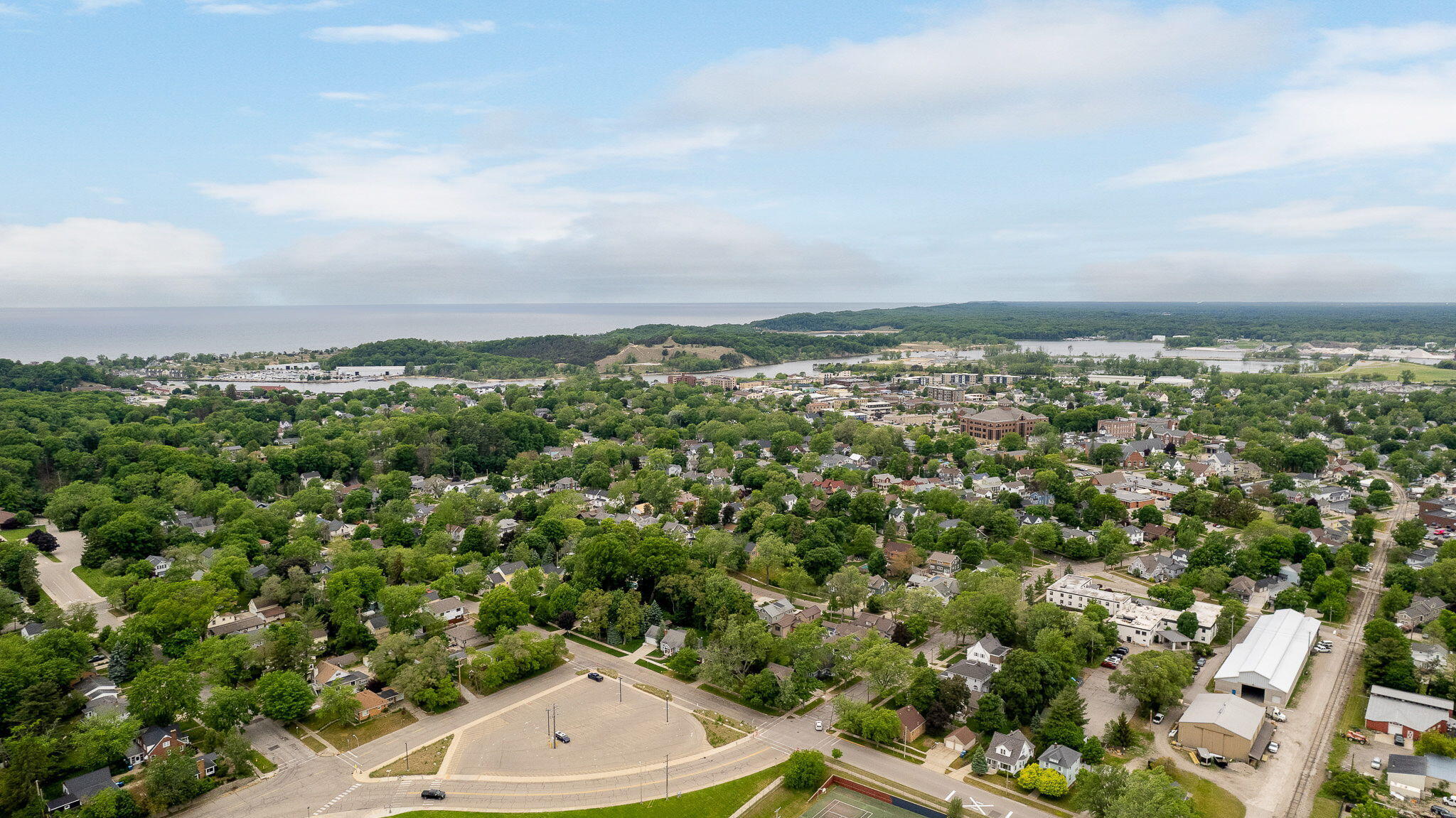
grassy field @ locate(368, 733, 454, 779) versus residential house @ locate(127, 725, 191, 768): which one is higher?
residential house @ locate(127, 725, 191, 768)

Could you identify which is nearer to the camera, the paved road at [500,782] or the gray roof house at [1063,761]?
the paved road at [500,782]

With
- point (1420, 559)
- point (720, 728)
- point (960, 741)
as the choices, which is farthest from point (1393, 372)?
point (720, 728)

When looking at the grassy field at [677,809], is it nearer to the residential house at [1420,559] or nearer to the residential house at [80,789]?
the residential house at [80,789]

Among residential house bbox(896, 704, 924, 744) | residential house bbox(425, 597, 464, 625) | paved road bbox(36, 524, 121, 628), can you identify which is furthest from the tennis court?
paved road bbox(36, 524, 121, 628)

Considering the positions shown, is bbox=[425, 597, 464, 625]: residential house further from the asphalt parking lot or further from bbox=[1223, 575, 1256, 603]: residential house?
bbox=[1223, 575, 1256, 603]: residential house

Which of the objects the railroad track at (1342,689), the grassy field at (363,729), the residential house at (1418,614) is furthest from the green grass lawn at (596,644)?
the residential house at (1418,614)
